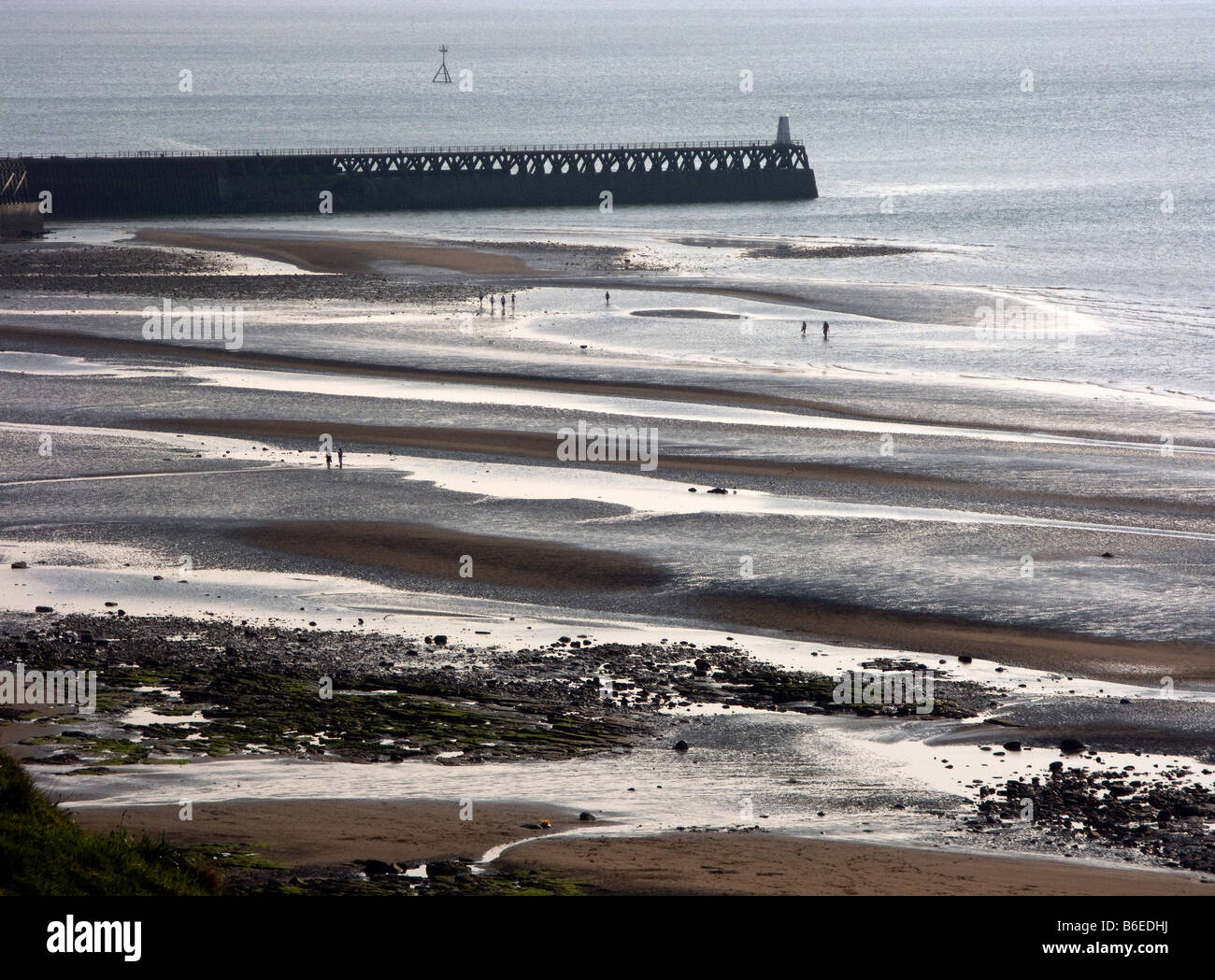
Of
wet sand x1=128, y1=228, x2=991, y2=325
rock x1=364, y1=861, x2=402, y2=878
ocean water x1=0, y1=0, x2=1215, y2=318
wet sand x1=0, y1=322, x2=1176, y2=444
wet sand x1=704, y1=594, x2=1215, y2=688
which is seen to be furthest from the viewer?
ocean water x1=0, y1=0, x2=1215, y2=318

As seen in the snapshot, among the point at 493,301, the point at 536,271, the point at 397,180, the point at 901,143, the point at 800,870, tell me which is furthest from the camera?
the point at 901,143

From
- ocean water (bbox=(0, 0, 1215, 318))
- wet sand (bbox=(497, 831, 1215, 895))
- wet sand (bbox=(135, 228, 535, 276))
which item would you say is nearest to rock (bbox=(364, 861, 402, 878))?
wet sand (bbox=(497, 831, 1215, 895))

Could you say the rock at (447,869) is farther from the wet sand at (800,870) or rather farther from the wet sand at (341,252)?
the wet sand at (341,252)

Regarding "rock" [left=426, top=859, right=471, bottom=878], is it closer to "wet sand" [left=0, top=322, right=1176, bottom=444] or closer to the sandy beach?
the sandy beach

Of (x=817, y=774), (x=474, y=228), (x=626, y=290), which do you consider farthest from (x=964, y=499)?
(x=474, y=228)

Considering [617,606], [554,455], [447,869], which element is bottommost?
[447,869]

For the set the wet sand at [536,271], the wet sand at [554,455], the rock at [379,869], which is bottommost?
the rock at [379,869]

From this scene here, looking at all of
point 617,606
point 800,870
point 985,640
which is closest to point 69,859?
point 800,870

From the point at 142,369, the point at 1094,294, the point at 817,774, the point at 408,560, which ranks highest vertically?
the point at 1094,294

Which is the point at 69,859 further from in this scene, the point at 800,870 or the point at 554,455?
the point at 554,455

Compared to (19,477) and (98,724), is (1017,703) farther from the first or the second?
(19,477)

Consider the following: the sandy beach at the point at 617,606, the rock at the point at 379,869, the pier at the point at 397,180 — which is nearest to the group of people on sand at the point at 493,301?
the sandy beach at the point at 617,606
